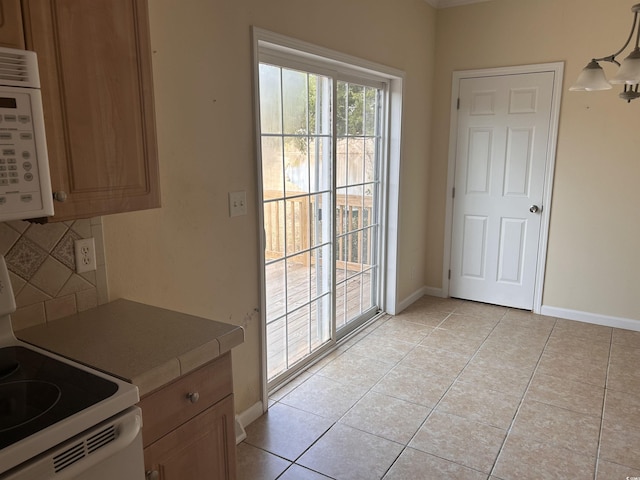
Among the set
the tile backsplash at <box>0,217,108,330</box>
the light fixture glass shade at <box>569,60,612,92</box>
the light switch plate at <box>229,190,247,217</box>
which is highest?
the light fixture glass shade at <box>569,60,612,92</box>

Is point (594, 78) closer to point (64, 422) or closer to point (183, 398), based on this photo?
point (183, 398)

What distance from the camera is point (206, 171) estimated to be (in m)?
2.14

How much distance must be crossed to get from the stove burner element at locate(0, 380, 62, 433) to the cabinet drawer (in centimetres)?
24

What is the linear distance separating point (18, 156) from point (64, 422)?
644mm

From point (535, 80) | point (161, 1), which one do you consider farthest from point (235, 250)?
point (535, 80)

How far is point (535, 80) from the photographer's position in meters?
3.95

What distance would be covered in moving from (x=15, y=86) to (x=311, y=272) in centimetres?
222

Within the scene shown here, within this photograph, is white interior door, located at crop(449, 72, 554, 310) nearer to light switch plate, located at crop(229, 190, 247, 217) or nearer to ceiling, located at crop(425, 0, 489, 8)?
ceiling, located at crop(425, 0, 489, 8)

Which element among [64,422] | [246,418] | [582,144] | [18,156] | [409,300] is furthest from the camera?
[409,300]

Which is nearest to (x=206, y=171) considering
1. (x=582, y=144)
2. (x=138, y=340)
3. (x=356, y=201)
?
(x=138, y=340)

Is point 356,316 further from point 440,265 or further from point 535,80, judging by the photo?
point 535,80

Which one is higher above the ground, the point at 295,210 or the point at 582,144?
the point at 582,144

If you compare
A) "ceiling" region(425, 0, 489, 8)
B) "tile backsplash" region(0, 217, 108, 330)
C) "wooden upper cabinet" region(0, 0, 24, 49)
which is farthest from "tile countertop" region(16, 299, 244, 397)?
"ceiling" region(425, 0, 489, 8)

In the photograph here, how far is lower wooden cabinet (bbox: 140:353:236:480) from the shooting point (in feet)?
4.45
